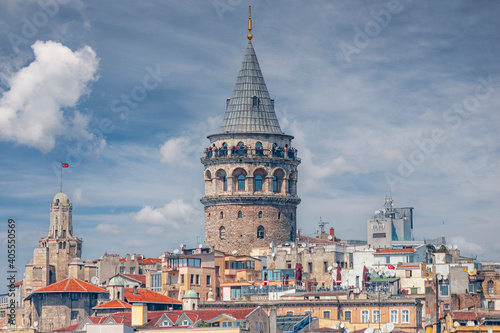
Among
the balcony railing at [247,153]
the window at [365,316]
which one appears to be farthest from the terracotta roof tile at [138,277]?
the window at [365,316]

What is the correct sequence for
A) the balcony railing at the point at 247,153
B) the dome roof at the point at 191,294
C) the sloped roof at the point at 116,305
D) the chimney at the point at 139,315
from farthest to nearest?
the balcony railing at the point at 247,153, the dome roof at the point at 191,294, the sloped roof at the point at 116,305, the chimney at the point at 139,315

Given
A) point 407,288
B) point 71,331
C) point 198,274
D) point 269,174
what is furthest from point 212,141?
point 71,331

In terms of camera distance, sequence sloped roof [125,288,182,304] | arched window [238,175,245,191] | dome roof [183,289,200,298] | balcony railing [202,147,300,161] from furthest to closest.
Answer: arched window [238,175,245,191], balcony railing [202,147,300,161], sloped roof [125,288,182,304], dome roof [183,289,200,298]

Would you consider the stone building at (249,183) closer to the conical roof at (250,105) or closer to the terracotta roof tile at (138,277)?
the conical roof at (250,105)

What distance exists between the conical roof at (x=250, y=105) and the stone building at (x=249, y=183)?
101 mm

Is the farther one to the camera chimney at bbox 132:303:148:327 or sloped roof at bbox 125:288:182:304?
sloped roof at bbox 125:288:182:304

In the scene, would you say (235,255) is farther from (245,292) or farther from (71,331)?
(71,331)

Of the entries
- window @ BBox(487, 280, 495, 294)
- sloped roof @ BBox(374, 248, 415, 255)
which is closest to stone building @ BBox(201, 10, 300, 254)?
sloped roof @ BBox(374, 248, 415, 255)

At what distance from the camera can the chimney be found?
92.9 metres

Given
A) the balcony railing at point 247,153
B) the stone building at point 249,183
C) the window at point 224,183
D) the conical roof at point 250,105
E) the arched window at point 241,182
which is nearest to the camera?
the stone building at point 249,183

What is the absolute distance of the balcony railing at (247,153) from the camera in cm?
12594

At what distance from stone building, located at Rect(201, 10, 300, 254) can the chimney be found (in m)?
33.0

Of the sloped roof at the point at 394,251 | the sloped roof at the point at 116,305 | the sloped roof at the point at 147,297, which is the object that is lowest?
the sloped roof at the point at 116,305

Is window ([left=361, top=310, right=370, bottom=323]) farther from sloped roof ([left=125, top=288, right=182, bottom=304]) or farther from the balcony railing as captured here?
the balcony railing
